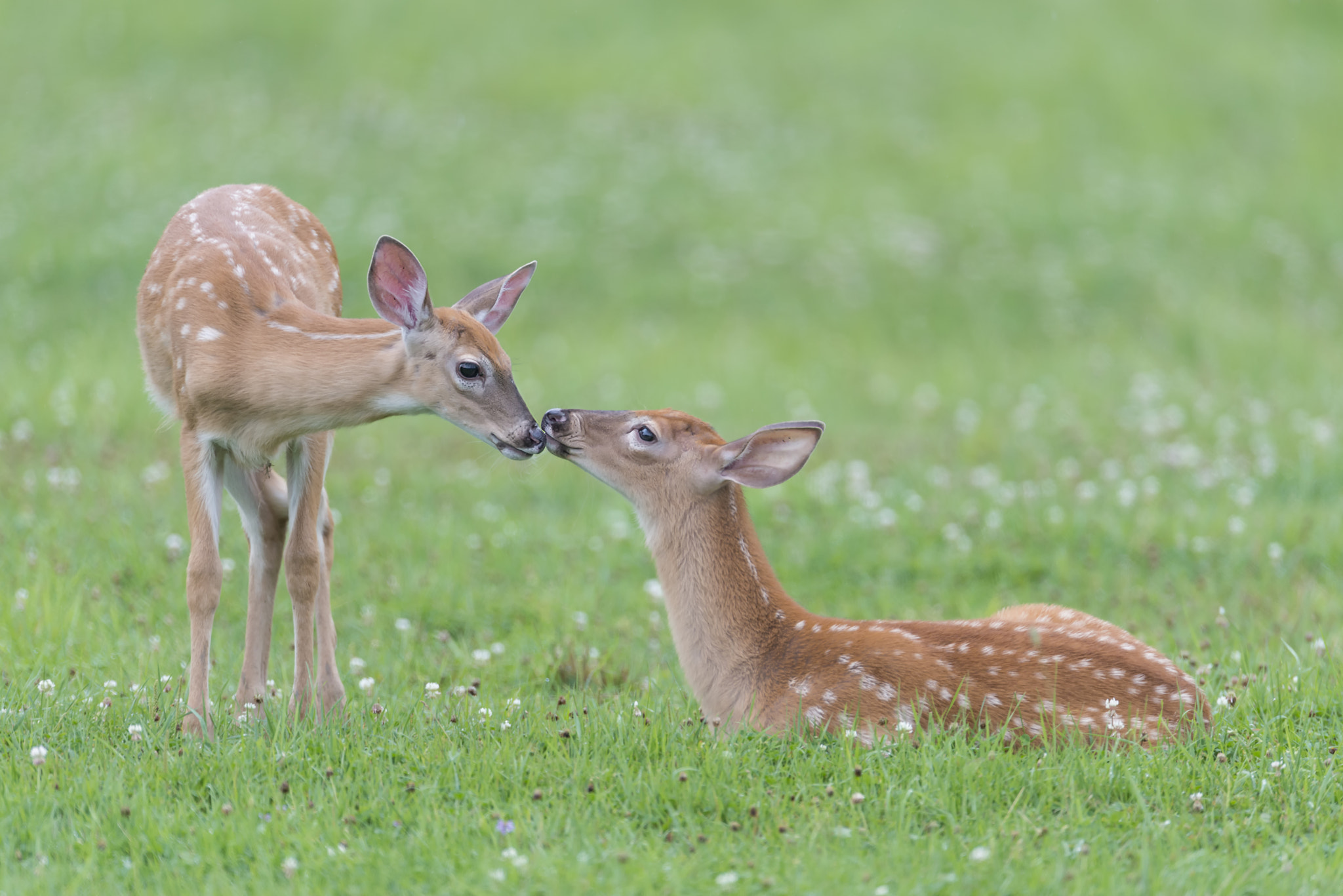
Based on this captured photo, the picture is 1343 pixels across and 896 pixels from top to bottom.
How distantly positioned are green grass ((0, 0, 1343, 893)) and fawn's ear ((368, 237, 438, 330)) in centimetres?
102

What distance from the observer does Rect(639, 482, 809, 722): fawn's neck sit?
15.8 ft

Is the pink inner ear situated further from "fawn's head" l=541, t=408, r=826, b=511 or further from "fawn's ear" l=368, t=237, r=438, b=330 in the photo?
"fawn's ear" l=368, t=237, r=438, b=330

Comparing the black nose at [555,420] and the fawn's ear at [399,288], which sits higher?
the fawn's ear at [399,288]

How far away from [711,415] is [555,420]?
5.29 metres

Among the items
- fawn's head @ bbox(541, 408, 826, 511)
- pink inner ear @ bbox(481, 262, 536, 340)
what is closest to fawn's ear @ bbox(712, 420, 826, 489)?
fawn's head @ bbox(541, 408, 826, 511)

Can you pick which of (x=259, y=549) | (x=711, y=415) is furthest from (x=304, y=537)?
(x=711, y=415)

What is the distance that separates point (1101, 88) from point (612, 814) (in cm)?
1673

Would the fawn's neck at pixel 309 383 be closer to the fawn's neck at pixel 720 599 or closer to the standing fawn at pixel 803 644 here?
the standing fawn at pixel 803 644

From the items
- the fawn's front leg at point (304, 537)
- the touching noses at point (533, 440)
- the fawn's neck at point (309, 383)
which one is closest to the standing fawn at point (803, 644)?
the touching noses at point (533, 440)

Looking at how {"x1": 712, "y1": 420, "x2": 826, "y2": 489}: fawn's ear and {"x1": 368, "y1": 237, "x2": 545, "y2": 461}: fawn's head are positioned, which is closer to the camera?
{"x1": 368, "y1": 237, "x2": 545, "y2": 461}: fawn's head

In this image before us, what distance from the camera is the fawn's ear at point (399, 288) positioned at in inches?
185

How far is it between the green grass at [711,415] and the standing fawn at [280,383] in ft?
1.37

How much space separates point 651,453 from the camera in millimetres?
5180

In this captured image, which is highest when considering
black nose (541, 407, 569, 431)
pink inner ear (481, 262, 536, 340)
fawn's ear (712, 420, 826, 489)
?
pink inner ear (481, 262, 536, 340)
